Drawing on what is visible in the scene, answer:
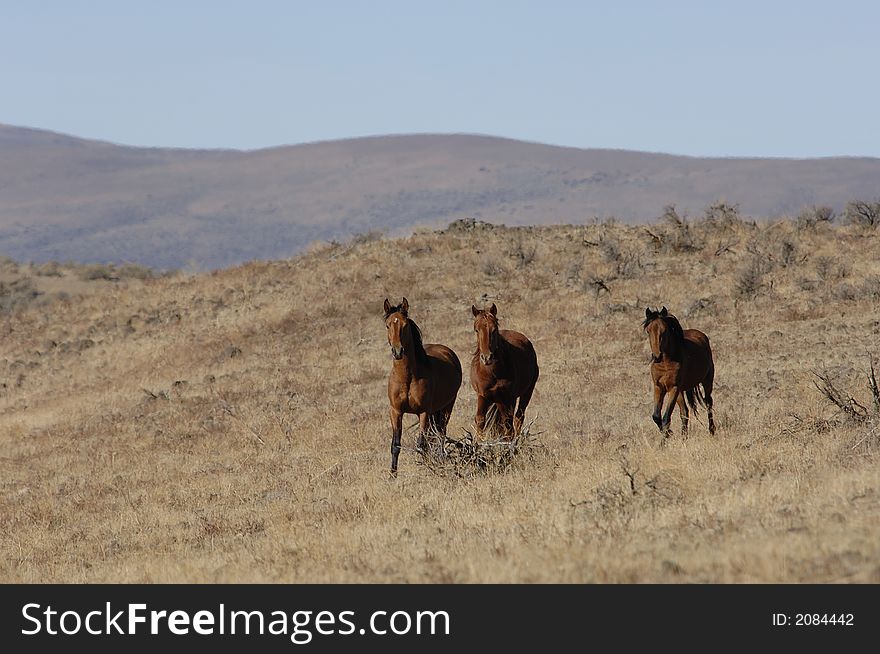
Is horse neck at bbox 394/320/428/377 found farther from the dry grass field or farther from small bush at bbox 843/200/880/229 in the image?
small bush at bbox 843/200/880/229

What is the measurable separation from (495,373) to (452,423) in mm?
4379

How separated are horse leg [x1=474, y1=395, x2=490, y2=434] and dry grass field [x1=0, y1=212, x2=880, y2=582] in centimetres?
104

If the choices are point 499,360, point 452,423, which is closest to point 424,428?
point 499,360

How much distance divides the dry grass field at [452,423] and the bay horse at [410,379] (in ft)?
3.23

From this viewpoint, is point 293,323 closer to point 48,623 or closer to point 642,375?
point 642,375

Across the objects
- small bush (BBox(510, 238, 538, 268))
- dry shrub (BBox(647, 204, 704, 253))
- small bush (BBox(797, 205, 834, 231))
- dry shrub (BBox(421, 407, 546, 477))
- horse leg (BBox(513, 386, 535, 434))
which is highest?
small bush (BBox(797, 205, 834, 231))

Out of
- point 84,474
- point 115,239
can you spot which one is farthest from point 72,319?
point 115,239

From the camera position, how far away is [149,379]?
97.6 feet

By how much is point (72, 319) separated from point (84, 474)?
21777 mm

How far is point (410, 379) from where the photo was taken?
1484 cm

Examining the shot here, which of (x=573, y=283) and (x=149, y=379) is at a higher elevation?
(x=573, y=283)

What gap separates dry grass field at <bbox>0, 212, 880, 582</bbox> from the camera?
29.5 feet

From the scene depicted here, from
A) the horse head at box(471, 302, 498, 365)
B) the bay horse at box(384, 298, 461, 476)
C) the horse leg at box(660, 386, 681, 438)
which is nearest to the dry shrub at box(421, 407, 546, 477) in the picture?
the bay horse at box(384, 298, 461, 476)

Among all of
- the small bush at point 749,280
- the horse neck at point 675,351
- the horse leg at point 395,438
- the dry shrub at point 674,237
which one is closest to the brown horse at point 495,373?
the horse leg at point 395,438
